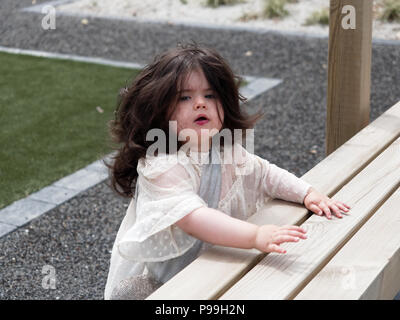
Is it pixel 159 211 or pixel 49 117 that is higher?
pixel 159 211

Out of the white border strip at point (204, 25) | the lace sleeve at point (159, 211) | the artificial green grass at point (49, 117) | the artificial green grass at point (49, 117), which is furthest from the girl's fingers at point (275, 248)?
the white border strip at point (204, 25)

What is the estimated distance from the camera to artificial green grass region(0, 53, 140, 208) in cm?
479

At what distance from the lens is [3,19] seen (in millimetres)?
9289

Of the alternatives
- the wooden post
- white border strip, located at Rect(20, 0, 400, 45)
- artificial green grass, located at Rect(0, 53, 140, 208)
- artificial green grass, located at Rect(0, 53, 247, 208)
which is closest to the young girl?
the wooden post

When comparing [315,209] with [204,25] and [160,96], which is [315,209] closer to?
[160,96]

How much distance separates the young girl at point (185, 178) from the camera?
2090 mm

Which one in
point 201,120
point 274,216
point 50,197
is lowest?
point 50,197

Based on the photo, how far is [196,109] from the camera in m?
2.23

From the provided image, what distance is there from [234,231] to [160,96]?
21.3 inches

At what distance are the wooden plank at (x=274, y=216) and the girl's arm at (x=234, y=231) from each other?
0.04 meters

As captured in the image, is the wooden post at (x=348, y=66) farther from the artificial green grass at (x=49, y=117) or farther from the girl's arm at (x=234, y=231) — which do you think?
the artificial green grass at (x=49, y=117)

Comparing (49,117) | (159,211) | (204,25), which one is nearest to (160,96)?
(159,211)
